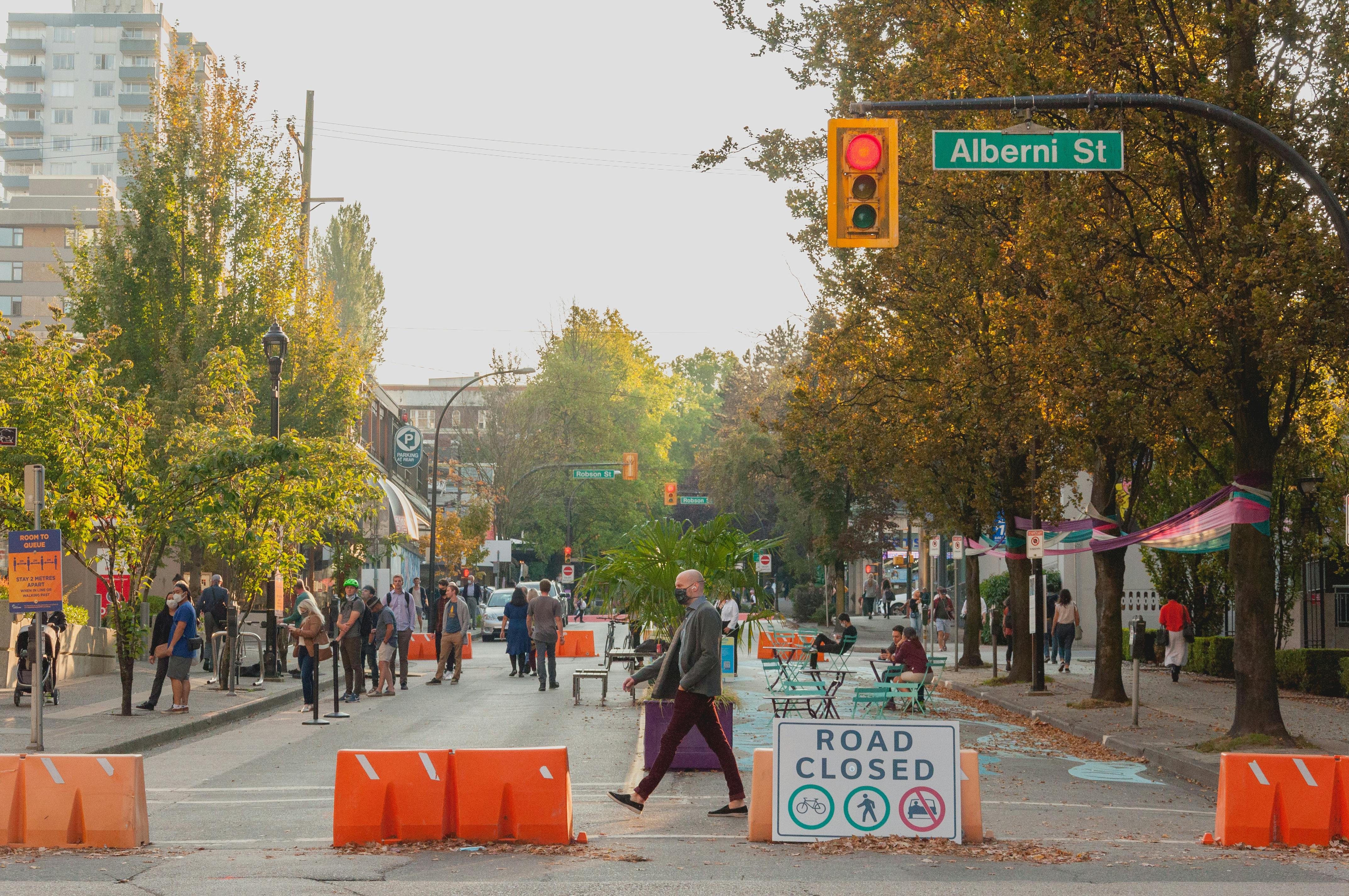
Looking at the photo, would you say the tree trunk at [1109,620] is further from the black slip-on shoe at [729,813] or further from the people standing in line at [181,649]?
the people standing in line at [181,649]

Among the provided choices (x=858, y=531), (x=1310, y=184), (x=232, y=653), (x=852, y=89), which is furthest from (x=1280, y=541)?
(x=858, y=531)

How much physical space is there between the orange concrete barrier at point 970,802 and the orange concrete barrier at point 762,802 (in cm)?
132

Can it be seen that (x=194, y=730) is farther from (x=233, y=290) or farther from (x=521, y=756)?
(x=233, y=290)

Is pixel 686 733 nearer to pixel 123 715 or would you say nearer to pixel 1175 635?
pixel 123 715

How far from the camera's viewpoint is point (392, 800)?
976cm

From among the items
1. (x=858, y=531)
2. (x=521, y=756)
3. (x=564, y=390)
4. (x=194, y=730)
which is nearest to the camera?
(x=521, y=756)

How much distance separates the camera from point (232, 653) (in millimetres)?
23562

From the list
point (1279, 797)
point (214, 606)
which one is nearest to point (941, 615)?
point (214, 606)

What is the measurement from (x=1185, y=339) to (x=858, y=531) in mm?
37353

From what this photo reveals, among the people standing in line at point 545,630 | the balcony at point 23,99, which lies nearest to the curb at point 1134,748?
→ the people standing in line at point 545,630

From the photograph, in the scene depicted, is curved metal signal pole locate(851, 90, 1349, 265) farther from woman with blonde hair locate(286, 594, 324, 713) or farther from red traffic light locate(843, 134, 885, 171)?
woman with blonde hair locate(286, 594, 324, 713)

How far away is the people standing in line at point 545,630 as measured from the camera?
2495 cm

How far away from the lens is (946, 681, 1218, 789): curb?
47.2ft

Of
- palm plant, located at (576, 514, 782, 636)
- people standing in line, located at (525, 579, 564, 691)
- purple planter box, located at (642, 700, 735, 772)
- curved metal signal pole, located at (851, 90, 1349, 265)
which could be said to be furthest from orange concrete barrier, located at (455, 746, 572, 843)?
people standing in line, located at (525, 579, 564, 691)
